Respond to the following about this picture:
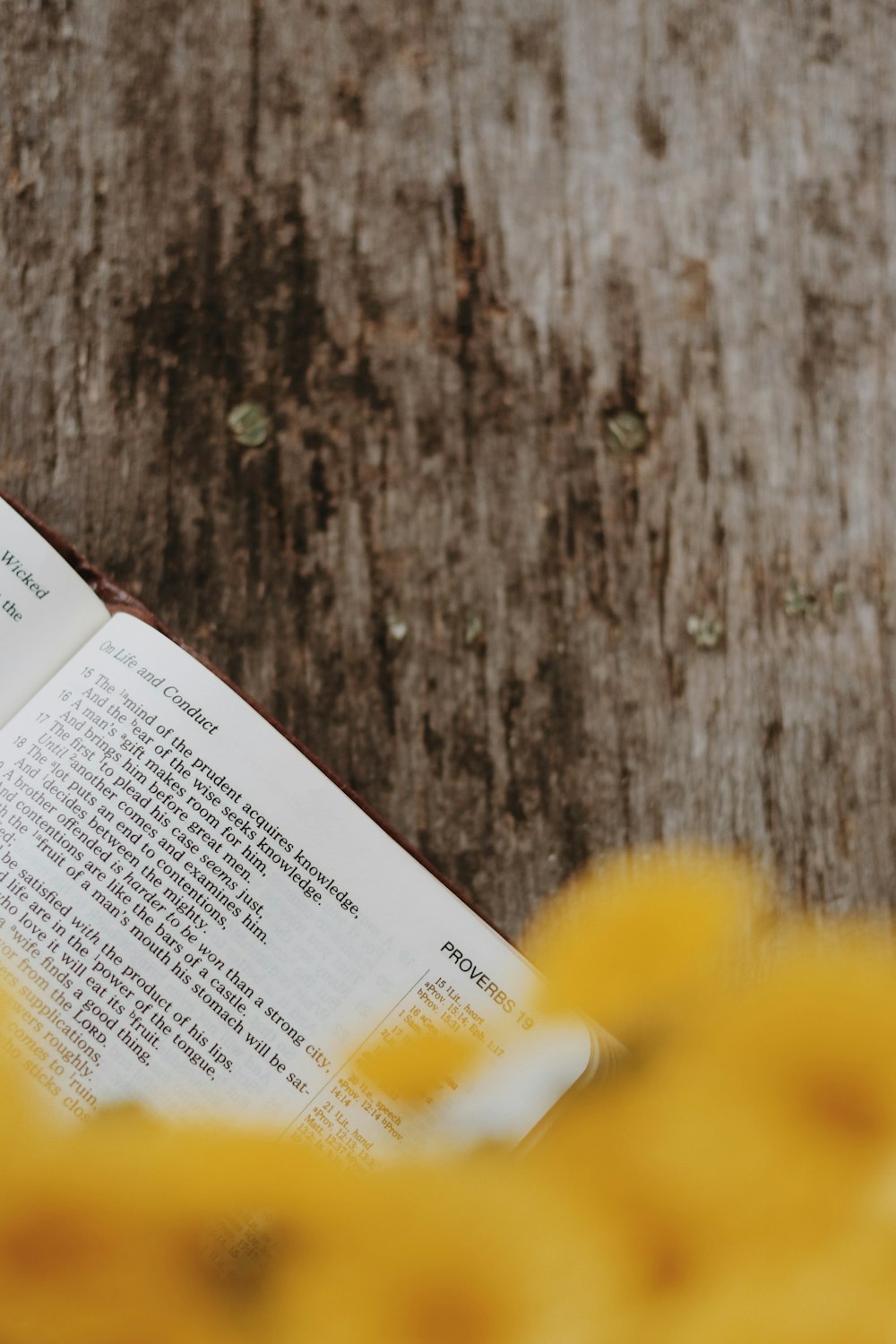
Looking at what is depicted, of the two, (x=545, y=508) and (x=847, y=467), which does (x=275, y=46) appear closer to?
(x=545, y=508)

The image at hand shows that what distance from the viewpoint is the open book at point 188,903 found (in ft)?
1.47

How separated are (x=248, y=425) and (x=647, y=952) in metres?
0.48

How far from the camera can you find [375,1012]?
1.50 feet

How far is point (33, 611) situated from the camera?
493mm

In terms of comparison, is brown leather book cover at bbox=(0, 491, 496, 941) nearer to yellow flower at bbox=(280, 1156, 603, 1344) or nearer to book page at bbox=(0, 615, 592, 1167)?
book page at bbox=(0, 615, 592, 1167)

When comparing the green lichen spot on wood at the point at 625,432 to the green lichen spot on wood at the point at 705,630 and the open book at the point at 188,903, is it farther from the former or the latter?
the open book at the point at 188,903

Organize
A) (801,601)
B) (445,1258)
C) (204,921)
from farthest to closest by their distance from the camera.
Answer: (801,601) < (204,921) < (445,1258)

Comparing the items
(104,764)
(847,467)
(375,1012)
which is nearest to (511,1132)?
(375,1012)

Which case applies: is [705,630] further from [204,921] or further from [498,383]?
[204,921]

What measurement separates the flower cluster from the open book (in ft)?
1.05

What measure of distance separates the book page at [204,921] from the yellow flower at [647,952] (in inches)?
10.9

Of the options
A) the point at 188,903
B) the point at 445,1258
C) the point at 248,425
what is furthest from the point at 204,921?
the point at 445,1258

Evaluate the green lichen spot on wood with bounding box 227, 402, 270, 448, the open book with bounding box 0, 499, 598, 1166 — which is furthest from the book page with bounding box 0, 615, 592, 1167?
the green lichen spot on wood with bounding box 227, 402, 270, 448

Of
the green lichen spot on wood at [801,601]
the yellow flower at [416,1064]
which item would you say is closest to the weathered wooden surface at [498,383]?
the green lichen spot on wood at [801,601]
